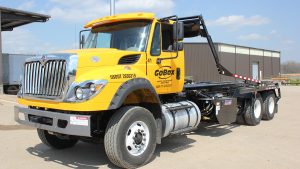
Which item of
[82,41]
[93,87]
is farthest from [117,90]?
[82,41]

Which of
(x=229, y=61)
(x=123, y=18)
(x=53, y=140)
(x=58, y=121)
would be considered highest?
(x=229, y=61)

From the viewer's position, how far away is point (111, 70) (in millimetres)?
6305

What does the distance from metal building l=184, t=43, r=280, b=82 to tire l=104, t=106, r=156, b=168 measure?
28.9 m

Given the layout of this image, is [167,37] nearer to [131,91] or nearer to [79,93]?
[131,91]

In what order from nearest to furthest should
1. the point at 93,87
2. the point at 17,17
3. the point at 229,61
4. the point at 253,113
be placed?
the point at 93,87, the point at 253,113, the point at 17,17, the point at 229,61

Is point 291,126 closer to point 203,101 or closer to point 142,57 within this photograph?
point 203,101

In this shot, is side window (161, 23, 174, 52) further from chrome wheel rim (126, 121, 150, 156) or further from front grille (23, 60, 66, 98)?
front grille (23, 60, 66, 98)

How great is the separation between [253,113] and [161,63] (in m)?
4.94

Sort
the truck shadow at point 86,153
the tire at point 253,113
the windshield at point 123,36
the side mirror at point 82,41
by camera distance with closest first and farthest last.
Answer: the truck shadow at point 86,153 < the windshield at point 123,36 < the side mirror at point 82,41 < the tire at point 253,113

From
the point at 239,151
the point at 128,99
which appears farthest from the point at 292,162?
the point at 128,99

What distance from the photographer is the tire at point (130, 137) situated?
616cm

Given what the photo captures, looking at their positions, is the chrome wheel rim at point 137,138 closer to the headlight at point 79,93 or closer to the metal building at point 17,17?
the headlight at point 79,93

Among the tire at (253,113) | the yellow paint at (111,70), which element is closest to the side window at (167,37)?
the yellow paint at (111,70)

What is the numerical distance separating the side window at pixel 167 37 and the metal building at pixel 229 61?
27634 mm
